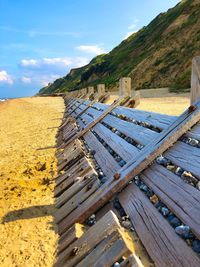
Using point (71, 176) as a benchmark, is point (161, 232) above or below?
above

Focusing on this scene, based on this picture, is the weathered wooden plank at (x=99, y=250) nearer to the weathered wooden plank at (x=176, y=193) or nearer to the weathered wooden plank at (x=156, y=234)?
the weathered wooden plank at (x=156, y=234)

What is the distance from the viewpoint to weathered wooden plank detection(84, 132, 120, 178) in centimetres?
574

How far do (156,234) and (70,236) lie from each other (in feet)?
4.17

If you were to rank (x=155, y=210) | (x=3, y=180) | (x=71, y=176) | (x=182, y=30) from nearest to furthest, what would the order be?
(x=155, y=210) < (x=71, y=176) < (x=3, y=180) < (x=182, y=30)

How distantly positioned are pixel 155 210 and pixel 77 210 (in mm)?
1457

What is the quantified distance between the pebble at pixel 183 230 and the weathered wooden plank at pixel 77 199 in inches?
82.5

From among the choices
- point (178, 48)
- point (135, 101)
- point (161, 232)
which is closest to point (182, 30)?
point (178, 48)

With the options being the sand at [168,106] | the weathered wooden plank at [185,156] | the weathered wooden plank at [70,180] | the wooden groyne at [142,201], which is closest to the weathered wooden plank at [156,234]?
the wooden groyne at [142,201]

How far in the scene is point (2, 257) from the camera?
4.25 m

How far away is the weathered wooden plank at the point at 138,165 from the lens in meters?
4.37

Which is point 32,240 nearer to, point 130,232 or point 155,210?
point 130,232

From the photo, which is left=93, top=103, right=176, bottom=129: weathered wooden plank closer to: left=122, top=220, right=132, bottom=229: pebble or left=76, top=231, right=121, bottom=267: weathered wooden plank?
left=122, top=220, right=132, bottom=229: pebble

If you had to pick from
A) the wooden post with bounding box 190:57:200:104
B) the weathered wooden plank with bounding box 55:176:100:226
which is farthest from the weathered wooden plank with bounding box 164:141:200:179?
the weathered wooden plank with bounding box 55:176:100:226

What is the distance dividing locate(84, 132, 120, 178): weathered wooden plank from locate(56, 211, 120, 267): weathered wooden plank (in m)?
1.67
